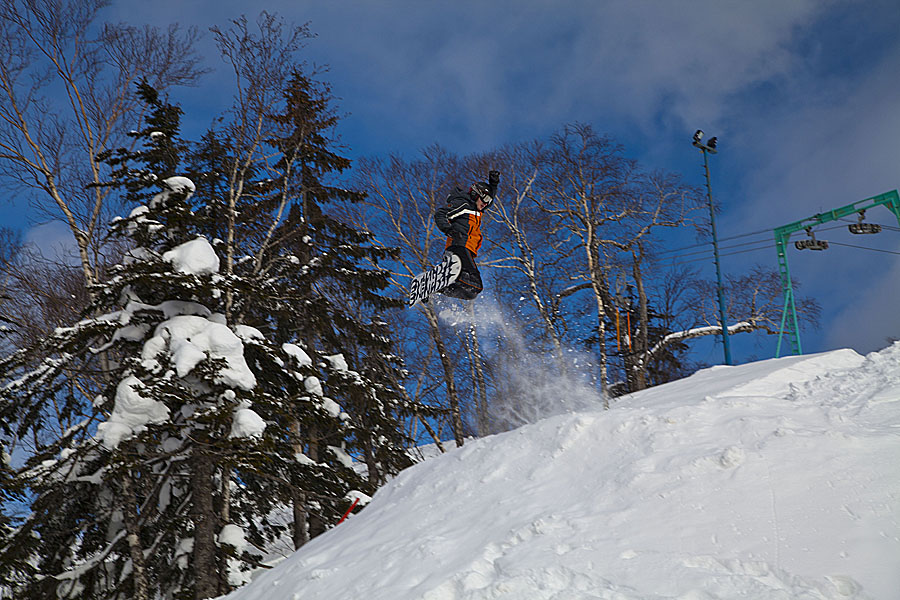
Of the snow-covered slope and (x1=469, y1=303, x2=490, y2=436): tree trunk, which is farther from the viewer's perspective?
(x1=469, y1=303, x2=490, y2=436): tree trunk

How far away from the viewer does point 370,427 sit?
42.6 ft

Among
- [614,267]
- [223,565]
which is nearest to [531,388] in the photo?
[614,267]

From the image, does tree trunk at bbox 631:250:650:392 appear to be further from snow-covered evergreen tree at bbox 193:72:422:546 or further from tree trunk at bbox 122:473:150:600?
tree trunk at bbox 122:473:150:600

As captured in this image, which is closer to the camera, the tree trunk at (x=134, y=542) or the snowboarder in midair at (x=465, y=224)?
the snowboarder in midair at (x=465, y=224)

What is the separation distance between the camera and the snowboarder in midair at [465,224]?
9.91m

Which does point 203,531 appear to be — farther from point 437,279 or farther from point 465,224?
point 465,224

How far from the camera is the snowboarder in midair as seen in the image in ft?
32.5

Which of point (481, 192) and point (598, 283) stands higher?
point (598, 283)

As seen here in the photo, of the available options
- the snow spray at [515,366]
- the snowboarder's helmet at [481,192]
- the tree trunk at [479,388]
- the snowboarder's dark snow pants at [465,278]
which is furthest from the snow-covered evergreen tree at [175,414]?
the tree trunk at [479,388]

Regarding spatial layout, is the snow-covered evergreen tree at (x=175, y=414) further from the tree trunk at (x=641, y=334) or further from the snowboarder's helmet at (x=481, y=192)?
the tree trunk at (x=641, y=334)

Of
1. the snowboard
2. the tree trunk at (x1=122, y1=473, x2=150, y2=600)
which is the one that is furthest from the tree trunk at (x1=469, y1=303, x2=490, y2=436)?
the tree trunk at (x1=122, y1=473, x2=150, y2=600)

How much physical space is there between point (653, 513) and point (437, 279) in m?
5.59

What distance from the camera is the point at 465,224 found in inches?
394

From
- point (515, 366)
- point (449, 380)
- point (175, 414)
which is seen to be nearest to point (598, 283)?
point (515, 366)
